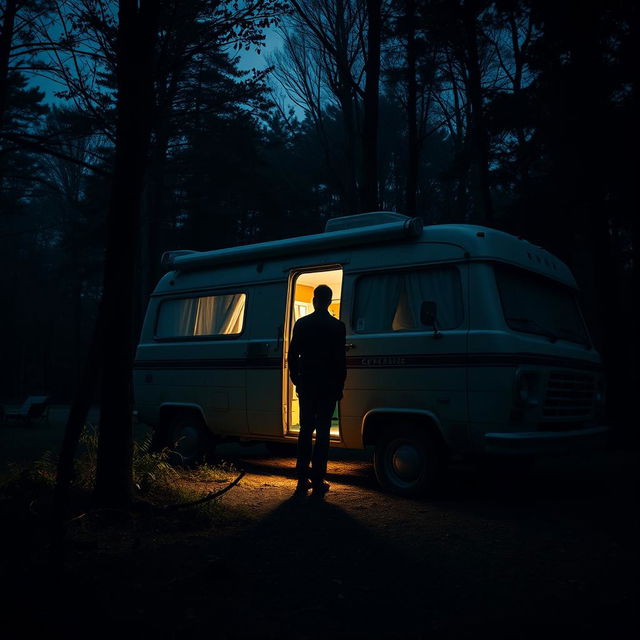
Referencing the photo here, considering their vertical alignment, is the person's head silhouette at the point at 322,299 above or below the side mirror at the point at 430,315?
above

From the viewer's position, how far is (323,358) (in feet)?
21.4

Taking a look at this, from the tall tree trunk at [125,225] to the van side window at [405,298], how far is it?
2749 mm

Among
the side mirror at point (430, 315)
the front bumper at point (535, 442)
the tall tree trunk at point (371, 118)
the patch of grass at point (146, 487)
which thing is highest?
the tall tree trunk at point (371, 118)

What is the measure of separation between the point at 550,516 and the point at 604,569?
5.18 ft

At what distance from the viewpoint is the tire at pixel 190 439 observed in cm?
845

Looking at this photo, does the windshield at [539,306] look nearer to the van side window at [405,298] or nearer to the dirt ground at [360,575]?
the van side window at [405,298]

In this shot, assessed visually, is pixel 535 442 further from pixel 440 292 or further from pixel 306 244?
pixel 306 244

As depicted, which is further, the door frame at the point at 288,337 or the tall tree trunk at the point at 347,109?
the tall tree trunk at the point at 347,109

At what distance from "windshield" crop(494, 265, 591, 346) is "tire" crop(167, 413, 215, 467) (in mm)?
4417

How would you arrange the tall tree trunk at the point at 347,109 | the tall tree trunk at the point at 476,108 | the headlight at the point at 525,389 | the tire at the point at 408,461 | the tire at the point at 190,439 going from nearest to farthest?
1. the headlight at the point at 525,389
2. the tire at the point at 408,461
3. the tire at the point at 190,439
4. the tall tree trunk at the point at 476,108
5. the tall tree trunk at the point at 347,109

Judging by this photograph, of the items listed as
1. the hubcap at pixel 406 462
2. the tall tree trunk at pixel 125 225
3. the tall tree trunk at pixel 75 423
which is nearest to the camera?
the tall tree trunk at pixel 75 423

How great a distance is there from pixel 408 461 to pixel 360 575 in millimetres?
2585

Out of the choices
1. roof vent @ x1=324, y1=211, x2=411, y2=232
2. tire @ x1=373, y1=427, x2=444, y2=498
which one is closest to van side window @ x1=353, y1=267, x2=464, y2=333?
roof vent @ x1=324, y1=211, x2=411, y2=232

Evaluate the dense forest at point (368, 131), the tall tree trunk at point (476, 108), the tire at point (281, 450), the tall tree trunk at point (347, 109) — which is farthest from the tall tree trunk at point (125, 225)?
the tall tree trunk at point (347, 109)
